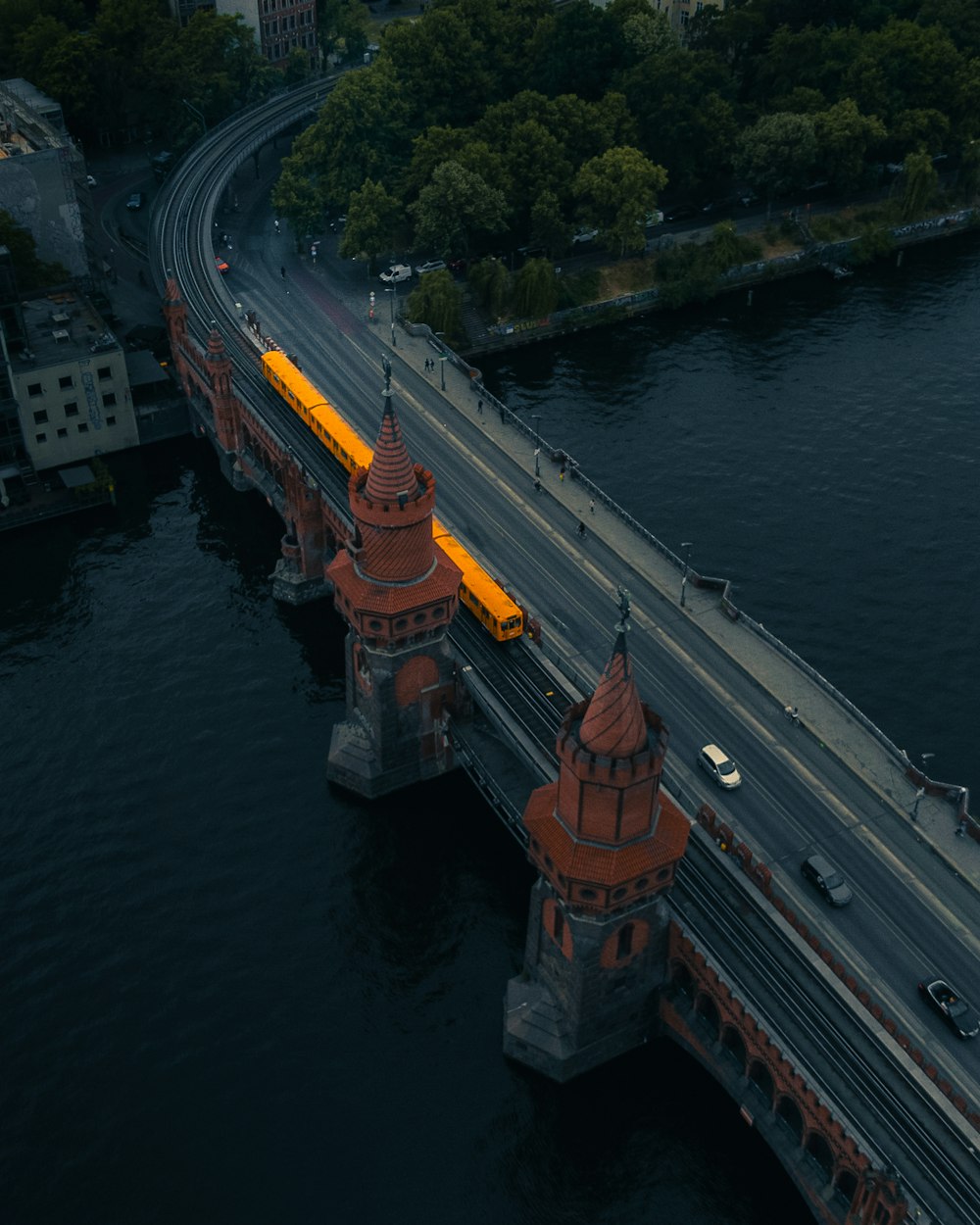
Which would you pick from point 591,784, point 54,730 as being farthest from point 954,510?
point 54,730

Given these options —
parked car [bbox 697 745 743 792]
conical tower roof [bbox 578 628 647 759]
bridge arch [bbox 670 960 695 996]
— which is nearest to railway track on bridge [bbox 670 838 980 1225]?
bridge arch [bbox 670 960 695 996]

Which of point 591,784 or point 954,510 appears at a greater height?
point 591,784

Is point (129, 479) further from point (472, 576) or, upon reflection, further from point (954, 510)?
point (954, 510)

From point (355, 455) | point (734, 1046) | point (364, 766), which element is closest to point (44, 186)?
point (355, 455)

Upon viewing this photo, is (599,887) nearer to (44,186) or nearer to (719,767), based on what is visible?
(719,767)

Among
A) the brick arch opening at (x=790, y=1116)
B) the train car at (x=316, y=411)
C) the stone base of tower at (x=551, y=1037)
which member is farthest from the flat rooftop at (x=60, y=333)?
the brick arch opening at (x=790, y=1116)

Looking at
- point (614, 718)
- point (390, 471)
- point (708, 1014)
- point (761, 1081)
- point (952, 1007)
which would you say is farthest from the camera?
point (390, 471)

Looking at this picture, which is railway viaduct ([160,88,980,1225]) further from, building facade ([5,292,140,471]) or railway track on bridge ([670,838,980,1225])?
building facade ([5,292,140,471])
